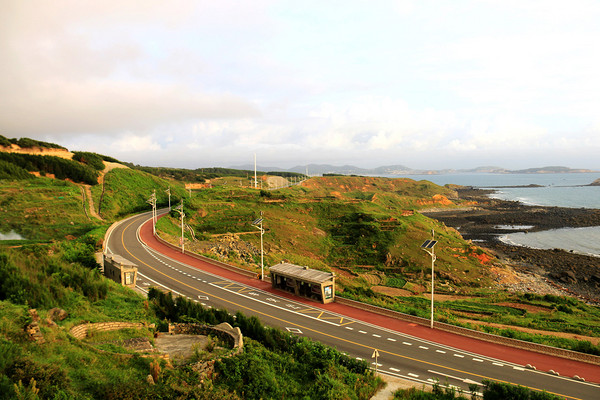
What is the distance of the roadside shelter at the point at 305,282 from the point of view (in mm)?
27234

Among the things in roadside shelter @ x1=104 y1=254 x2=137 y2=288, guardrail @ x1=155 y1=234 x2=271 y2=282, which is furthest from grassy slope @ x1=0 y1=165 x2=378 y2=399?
guardrail @ x1=155 y1=234 x2=271 y2=282

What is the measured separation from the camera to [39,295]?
55.9 feet

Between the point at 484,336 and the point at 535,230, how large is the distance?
286 ft

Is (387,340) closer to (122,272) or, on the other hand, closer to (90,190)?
(122,272)

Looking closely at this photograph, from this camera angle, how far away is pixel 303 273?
29.0 meters

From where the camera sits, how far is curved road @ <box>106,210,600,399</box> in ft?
56.0

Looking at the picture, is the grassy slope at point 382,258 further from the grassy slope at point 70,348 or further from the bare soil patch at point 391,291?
the grassy slope at point 70,348

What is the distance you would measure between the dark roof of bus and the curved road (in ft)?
5.91

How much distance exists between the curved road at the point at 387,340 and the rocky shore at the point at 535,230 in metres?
34.9

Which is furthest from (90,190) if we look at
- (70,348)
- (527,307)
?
(527,307)

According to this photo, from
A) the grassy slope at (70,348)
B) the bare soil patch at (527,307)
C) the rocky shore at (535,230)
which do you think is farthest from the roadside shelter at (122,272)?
the rocky shore at (535,230)

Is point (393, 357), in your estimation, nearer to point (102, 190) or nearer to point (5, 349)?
point (5, 349)

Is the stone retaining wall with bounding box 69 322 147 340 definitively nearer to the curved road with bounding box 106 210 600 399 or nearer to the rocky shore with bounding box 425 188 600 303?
the curved road with bounding box 106 210 600 399

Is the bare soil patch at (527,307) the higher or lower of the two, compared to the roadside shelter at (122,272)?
lower
